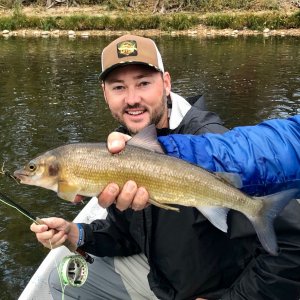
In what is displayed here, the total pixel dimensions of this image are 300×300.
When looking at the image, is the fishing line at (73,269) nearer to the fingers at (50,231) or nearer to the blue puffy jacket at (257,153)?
the fingers at (50,231)

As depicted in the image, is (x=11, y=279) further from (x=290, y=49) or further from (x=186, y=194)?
(x=290, y=49)

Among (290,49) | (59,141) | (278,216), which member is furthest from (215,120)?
(290,49)

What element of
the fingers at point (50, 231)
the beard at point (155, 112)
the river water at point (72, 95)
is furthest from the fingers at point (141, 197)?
the river water at point (72, 95)

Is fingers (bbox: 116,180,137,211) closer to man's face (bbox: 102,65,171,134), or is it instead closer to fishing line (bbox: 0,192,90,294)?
man's face (bbox: 102,65,171,134)

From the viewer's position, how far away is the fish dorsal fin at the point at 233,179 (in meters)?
3.07

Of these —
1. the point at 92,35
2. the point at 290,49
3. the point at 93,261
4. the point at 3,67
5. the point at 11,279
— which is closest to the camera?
the point at 93,261

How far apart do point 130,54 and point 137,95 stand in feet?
1.21

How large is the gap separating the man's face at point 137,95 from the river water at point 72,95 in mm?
3651

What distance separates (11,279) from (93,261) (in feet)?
8.19

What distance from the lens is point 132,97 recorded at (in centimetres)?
453

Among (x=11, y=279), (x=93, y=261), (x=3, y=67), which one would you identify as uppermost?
(x=93, y=261)

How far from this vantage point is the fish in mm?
3188

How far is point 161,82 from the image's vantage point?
467cm

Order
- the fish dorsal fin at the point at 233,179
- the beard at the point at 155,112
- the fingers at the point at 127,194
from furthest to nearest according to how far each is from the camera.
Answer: the beard at the point at 155,112 → the fingers at the point at 127,194 → the fish dorsal fin at the point at 233,179
